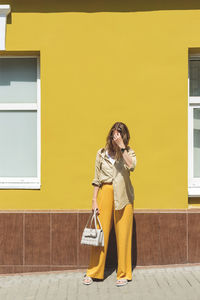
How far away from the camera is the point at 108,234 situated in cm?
686

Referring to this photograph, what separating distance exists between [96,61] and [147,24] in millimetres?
836

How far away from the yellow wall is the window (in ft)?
1.05

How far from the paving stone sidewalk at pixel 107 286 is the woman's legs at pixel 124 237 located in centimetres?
16

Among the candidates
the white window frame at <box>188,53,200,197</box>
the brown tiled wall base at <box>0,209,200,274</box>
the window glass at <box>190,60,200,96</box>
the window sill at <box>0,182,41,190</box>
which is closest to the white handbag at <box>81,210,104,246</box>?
the brown tiled wall base at <box>0,209,200,274</box>

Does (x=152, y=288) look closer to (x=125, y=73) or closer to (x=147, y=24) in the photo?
(x=125, y=73)

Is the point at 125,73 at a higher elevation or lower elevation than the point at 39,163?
higher

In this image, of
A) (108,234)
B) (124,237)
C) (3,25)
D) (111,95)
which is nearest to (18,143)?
(111,95)

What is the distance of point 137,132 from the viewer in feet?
24.5

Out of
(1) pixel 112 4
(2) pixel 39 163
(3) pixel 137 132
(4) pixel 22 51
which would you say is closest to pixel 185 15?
(1) pixel 112 4

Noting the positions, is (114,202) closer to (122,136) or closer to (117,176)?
(117,176)

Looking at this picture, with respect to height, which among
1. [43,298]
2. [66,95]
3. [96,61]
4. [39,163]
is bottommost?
[43,298]

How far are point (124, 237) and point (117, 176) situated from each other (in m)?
0.75

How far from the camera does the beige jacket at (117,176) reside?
6711 mm

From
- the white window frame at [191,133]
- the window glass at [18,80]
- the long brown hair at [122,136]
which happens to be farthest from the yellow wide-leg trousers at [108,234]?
the window glass at [18,80]
